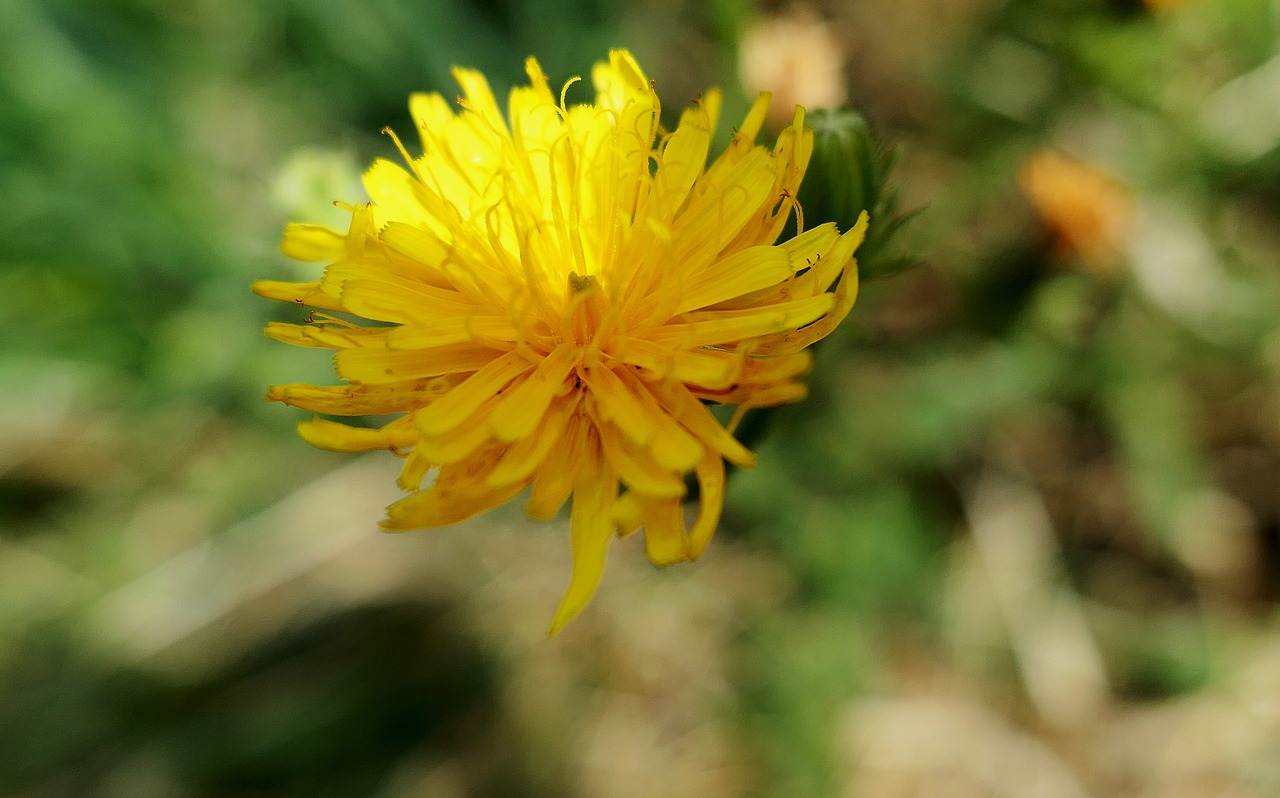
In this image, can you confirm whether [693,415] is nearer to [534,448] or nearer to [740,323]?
[740,323]

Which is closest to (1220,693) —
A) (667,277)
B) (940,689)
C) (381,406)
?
(940,689)

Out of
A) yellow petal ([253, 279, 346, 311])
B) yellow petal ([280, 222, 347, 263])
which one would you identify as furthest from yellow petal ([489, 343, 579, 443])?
yellow petal ([280, 222, 347, 263])

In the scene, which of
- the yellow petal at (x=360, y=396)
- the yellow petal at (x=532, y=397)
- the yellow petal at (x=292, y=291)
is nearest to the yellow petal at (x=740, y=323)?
the yellow petal at (x=532, y=397)

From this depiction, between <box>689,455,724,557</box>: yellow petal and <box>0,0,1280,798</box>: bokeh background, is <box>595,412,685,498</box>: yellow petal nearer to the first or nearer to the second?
<box>689,455,724,557</box>: yellow petal

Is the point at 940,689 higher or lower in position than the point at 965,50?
lower

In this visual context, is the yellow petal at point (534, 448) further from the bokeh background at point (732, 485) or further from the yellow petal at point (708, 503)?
the bokeh background at point (732, 485)

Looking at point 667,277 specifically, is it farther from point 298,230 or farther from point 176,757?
point 176,757
